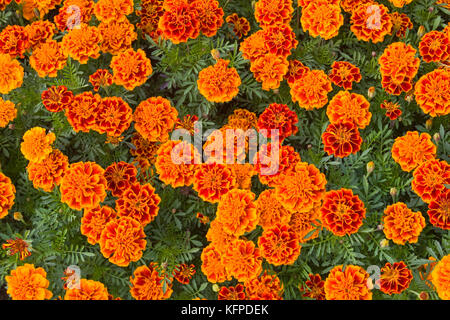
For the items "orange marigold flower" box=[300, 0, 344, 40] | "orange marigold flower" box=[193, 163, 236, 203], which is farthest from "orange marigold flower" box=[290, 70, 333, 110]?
"orange marigold flower" box=[193, 163, 236, 203]

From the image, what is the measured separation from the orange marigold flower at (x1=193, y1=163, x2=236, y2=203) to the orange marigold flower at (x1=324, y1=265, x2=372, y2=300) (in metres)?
0.68

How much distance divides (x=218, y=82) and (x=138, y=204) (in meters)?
0.79

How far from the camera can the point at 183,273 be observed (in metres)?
2.24

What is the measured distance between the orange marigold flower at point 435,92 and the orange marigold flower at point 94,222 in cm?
180

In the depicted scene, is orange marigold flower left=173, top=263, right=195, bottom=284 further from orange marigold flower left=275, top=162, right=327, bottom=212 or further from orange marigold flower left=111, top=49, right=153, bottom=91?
orange marigold flower left=111, top=49, right=153, bottom=91

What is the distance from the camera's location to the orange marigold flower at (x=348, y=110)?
225 centimetres

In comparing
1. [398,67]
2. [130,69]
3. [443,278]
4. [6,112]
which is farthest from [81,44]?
[443,278]

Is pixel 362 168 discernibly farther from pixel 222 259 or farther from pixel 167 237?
pixel 167 237

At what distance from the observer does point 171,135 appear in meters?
2.42

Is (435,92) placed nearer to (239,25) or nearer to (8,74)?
(239,25)

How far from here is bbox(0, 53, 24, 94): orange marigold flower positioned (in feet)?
7.75

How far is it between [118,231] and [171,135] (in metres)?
0.68

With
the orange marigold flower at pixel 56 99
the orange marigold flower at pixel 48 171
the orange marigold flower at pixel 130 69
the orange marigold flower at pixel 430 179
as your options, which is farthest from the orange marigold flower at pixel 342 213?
the orange marigold flower at pixel 56 99

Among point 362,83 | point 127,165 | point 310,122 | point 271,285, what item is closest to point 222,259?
point 271,285
